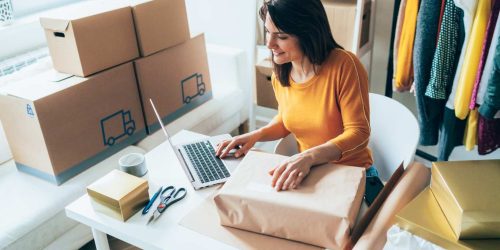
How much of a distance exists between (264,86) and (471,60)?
3.86ft

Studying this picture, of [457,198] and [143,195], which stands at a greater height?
[457,198]

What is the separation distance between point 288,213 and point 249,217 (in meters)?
0.11

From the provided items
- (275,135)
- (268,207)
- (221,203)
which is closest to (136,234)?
(221,203)

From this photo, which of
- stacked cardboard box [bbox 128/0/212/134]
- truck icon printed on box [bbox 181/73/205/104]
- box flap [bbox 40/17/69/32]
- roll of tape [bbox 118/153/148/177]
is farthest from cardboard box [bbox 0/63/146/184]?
roll of tape [bbox 118/153/148/177]

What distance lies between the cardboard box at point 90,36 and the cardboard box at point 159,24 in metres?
0.04

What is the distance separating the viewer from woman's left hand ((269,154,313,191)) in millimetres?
1020

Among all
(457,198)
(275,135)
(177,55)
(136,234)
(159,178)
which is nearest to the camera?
(457,198)

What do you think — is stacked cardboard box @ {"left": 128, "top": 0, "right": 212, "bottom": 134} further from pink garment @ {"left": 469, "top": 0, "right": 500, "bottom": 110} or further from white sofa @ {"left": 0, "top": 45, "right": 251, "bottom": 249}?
pink garment @ {"left": 469, "top": 0, "right": 500, "bottom": 110}

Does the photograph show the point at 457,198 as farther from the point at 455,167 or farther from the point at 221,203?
the point at 221,203

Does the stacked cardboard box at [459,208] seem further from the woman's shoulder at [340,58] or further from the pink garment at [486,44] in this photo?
the pink garment at [486,44]

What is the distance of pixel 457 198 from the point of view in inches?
34.5

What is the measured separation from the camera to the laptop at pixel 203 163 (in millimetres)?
1278

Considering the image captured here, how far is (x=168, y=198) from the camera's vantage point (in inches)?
47.9

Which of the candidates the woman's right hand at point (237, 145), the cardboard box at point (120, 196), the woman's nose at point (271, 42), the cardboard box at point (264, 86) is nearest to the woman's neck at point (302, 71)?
the woman's nose at point (271, 42)
